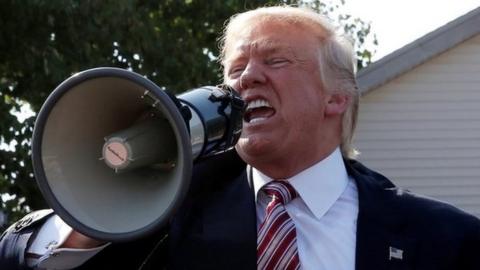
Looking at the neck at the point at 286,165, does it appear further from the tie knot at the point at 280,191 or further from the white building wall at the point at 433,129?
the white building wall at the point at 433,129

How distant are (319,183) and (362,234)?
274 mm

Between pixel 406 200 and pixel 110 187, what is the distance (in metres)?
1.13

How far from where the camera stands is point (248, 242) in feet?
11.5

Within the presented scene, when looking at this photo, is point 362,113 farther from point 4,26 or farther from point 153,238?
point 153,238

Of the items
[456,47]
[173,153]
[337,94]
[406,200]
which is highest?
[173,153]

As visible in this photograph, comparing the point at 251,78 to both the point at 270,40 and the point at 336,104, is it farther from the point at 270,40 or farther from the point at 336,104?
the point at 336,104

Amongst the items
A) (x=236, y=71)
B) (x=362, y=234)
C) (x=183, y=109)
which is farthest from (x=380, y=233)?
(x=183, y=109)

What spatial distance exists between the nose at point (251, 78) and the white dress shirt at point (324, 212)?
331mm

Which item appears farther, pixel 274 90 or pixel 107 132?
pixel 274 90

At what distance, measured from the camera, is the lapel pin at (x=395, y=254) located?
349 cm

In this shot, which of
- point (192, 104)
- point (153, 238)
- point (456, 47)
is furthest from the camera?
point (456, 47)

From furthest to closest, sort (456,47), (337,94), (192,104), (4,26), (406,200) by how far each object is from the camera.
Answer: (456,47), (4,26), (337,94), (406,200), (192,104)

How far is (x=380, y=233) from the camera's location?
3547 mm

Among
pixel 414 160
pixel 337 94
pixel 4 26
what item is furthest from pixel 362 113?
pixel 337 94
